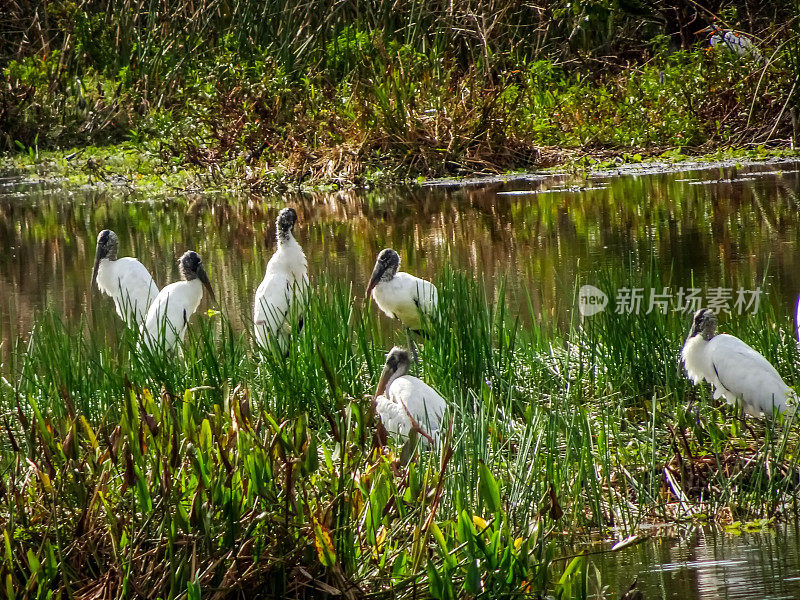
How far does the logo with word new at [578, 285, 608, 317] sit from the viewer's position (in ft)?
16.5

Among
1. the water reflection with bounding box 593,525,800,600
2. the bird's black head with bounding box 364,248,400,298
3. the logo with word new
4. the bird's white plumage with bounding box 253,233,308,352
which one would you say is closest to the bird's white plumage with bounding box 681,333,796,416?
the logo with word new

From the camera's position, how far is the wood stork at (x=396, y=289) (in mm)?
6258

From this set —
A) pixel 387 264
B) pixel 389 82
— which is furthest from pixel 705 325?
pixel 389 82

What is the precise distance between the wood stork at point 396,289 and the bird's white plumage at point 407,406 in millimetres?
1831

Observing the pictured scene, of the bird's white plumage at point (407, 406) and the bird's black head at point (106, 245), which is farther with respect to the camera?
the bird's black head at point (106, 245)

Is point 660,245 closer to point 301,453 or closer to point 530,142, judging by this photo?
point 530,142

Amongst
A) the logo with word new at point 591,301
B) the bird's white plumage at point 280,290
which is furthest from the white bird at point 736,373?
the bird's white plumage at point 280,290

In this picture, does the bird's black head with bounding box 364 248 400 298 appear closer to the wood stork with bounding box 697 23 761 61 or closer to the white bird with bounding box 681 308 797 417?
the white bird with bounding box 681 308 797 417

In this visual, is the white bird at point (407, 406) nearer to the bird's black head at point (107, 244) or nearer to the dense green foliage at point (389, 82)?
the bird's black head at point (107, 244)

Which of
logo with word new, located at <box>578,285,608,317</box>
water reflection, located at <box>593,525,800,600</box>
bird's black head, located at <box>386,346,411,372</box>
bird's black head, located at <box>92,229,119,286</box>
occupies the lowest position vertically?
water reflection, located at <box>593,525,800,600</box>

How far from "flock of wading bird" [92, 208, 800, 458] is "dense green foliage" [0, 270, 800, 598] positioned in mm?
125

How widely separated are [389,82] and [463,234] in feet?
14.3

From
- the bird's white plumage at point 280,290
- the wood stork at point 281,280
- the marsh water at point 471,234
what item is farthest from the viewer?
the marsh water at point 471,234

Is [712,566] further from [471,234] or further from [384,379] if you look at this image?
[471,234]
